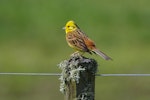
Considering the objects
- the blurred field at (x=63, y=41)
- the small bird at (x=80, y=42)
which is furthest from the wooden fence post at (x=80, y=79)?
the blurred field at (x=63, y=41)

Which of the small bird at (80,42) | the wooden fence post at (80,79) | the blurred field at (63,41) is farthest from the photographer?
the blurred field at (63,41)

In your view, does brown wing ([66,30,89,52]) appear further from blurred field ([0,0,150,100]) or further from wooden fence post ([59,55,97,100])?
blurred field ([0,0,150,100])

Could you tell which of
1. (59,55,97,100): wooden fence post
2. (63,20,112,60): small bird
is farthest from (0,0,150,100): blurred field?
(59,55,97,100): wooden fence post

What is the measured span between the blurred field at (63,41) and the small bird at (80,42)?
5197 millimetres

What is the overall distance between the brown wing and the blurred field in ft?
17.2

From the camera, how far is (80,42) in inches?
366

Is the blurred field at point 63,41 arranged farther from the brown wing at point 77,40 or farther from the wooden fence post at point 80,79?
the wooden fence post at point 80,79

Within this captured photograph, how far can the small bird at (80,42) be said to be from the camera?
925 cm

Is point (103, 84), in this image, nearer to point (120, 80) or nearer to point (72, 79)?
Result: point (120, 80)

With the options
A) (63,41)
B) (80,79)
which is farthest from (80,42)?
(63,41)

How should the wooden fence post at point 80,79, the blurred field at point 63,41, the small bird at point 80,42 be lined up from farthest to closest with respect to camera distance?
the blurred field at point 63,41 < the small bird at point 80,42 < the wooden fence post at point 80,79

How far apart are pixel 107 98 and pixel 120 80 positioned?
0.89 m

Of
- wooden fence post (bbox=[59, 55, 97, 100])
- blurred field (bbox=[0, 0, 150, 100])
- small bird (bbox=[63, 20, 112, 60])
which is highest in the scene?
blurred field (bbox=[0, 0, 150, 100])

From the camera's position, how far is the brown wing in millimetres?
9250
